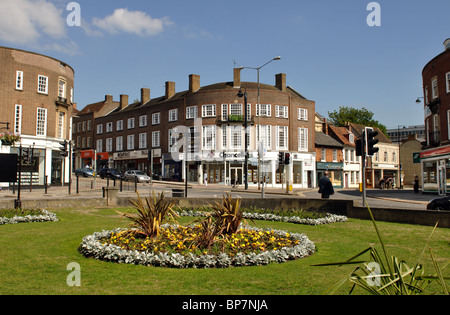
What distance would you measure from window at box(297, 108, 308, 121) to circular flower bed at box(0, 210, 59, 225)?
44.2 metres

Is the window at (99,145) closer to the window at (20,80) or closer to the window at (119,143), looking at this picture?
the window at (119,143)

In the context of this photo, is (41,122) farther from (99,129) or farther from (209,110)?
(99,129)

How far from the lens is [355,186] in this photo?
62.1 m

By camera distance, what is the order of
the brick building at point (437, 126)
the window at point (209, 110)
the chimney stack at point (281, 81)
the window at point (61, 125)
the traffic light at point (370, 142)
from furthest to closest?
the chimney stack at point (281, 81) < the window at point (209, 110) < the window at point (61, 125) < the brick building at point (437, 126) < the traffic light at point (370, 142)

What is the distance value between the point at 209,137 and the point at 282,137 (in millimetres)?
10080

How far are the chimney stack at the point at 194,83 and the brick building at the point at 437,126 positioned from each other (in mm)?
29107

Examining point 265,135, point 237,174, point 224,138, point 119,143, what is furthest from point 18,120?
point 119,143

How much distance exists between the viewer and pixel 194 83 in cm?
5441

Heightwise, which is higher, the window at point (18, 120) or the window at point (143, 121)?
the window at point (143, 121)

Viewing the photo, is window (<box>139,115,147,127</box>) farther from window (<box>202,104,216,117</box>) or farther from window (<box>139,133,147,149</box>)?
window (<box>202,104,216,117</box>)

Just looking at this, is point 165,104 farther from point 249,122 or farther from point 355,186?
point 355,186

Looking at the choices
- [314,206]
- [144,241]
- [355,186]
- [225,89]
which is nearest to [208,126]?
[225,89]

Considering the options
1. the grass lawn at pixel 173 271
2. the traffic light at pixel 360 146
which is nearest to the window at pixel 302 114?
the traffic light at pixel 360 146

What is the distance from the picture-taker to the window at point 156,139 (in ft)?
191
